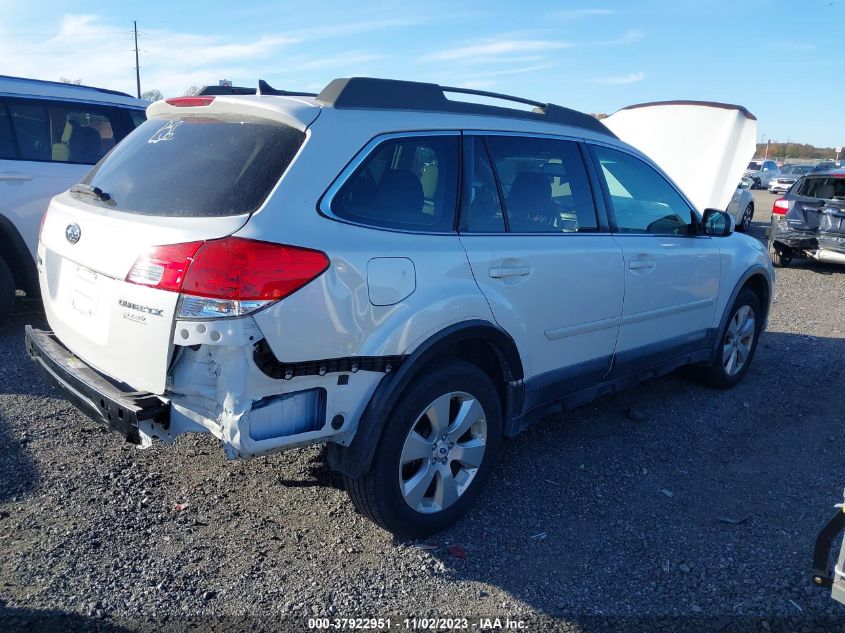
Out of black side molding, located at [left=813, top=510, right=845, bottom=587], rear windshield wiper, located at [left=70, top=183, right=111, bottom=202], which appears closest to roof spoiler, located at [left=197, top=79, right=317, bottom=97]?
rear windshield wiper, located at [left=70, top=183, right=111, bottom=202]

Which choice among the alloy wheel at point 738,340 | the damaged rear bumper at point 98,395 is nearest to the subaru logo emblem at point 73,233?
the damaged rear bumper at point 98,395

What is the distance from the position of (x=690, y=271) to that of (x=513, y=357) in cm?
186

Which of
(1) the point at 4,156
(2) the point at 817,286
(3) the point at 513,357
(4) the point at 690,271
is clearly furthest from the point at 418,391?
(2) the point at 817,286

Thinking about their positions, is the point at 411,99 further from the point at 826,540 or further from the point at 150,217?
the point at 826,540

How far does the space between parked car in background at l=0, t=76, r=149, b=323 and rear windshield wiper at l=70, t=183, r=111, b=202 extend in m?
2.74

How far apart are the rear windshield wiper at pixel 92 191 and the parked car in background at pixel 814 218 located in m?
10.6

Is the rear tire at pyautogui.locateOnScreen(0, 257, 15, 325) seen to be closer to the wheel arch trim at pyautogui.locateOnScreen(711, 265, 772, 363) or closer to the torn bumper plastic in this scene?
the wheel arch trim at pyautogui.locateOnScreen(711, 265, 772, 363)

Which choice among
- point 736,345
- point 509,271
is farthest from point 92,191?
point 736,345

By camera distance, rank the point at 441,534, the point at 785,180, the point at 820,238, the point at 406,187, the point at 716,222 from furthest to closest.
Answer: the point at 785,180
the point at 820,238
the point at 716,222
the point at 441,534
the point at 406,187

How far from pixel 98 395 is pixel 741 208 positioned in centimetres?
1570

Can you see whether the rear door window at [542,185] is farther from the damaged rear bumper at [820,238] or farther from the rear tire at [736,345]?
the damaged rear bumper at [820,238]

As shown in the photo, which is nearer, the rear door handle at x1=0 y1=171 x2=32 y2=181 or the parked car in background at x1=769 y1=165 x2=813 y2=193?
the rear door handle at x1=0 y1=171 x2=32 y2=181

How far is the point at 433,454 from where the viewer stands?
316 cm

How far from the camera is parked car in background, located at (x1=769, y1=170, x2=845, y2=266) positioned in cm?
1048
